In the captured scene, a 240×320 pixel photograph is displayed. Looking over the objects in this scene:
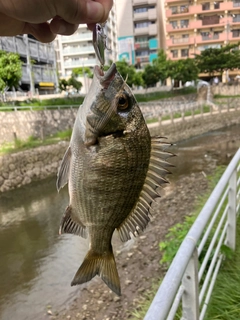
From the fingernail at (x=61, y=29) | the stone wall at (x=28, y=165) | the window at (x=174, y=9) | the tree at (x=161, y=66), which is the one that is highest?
the window at (x=174, y=9)

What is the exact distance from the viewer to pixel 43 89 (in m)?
30.0

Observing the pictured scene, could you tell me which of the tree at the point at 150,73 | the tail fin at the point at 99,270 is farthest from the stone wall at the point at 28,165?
the tree at the point at 150,73

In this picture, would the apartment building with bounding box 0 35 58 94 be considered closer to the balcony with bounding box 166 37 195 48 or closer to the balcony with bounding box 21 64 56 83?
the balcony with bounding box 21 64 56 83

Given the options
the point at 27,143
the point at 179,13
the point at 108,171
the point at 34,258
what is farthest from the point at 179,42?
the point at 108,171

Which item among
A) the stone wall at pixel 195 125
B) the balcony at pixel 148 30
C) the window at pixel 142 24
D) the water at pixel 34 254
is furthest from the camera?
the balcony at pixel 148 30

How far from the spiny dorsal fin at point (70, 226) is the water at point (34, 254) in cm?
426

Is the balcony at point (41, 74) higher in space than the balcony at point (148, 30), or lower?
Result: lower

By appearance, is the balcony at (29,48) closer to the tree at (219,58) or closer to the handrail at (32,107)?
the handrail at (32,107)

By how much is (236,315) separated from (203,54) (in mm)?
32348

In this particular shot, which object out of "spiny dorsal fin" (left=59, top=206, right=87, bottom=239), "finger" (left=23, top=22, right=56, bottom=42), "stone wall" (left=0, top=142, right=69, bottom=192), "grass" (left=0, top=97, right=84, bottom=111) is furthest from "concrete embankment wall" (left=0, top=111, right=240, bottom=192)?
"spiny dorsal fin" (left=59, top=206, right=87, bottom=239)

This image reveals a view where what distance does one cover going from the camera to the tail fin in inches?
46.6

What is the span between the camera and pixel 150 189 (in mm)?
1229

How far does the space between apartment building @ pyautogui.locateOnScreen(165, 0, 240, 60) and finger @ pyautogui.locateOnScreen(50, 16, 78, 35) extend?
114 feet

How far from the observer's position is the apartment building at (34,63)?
23.9 metres
